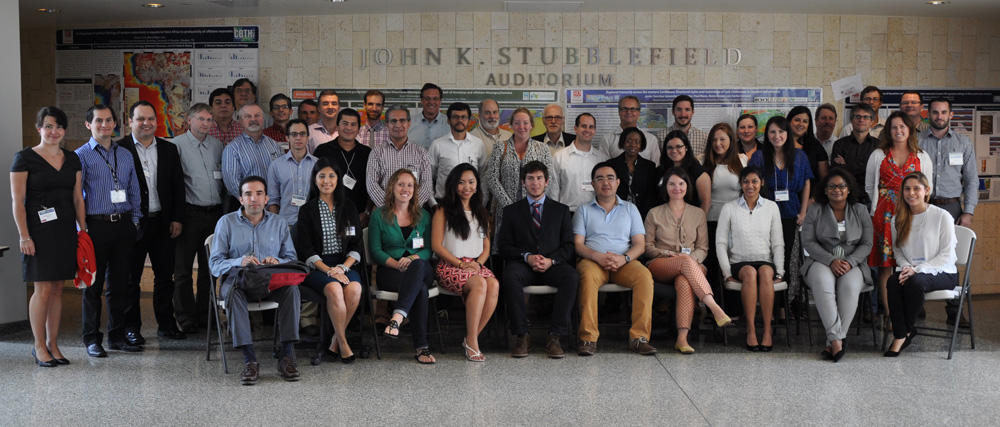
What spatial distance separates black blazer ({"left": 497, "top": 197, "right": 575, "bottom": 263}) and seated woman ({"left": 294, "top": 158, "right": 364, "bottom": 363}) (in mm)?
981

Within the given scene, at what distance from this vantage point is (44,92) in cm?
819

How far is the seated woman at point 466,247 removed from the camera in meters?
5.36

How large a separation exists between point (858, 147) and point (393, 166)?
11.8 ft

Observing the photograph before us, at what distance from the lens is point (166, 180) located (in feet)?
18.8

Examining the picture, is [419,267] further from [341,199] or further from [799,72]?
[799,72]

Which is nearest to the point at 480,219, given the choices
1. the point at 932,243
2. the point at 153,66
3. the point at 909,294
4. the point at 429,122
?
the point at 429,122

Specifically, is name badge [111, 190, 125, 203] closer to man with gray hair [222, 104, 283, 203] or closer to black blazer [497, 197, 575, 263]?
man with gray hair [222, 104, 283, 203]

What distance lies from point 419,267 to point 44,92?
508 cm

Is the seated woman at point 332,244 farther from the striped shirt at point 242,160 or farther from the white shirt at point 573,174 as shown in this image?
the white shirt at point 573,174

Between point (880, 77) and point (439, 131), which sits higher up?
point (880, 77)

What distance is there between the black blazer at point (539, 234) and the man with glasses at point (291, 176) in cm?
139

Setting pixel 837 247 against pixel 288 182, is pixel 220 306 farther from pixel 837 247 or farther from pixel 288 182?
pixel 837 247

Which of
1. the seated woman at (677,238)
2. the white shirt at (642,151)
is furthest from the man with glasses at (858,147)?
the seated woman at (677,238)

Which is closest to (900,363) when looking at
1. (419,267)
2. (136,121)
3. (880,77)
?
(419,267)
